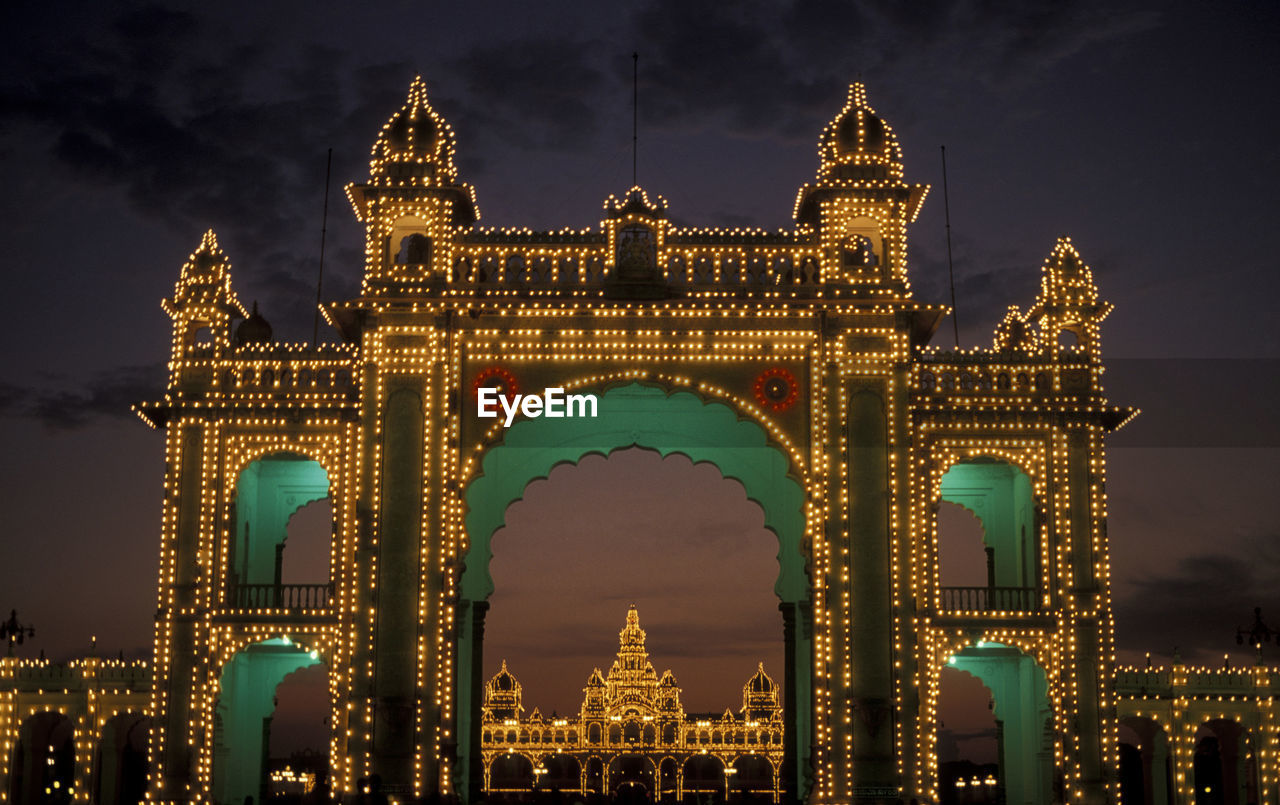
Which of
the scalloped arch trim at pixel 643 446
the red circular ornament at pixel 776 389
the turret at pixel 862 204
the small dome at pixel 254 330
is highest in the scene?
the turret at pixel 862 204

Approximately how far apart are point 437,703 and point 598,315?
8.20 metres

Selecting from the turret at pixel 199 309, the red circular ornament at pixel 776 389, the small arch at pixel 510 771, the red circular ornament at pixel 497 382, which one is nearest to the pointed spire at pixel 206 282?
the turret at pixel 199 309

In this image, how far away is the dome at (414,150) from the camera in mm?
30297

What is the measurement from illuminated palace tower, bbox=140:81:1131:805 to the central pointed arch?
106cm

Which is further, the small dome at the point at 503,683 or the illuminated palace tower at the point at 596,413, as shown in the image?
the small dome at the point at 503,683

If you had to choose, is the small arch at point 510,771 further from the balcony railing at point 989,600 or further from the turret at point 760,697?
the balcony railing at point 989,600

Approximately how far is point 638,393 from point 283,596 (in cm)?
847

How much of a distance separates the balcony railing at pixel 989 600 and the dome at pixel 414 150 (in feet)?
43.3

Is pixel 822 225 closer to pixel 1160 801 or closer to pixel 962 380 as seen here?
pixel 962 380

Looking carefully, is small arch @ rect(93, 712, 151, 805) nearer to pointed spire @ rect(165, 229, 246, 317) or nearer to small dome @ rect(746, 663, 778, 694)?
pointed spire @ rect(165, 229, 246, 317)

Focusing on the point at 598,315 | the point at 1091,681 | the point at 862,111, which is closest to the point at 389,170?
the point at 598,315

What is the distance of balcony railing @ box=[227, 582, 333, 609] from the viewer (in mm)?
29281

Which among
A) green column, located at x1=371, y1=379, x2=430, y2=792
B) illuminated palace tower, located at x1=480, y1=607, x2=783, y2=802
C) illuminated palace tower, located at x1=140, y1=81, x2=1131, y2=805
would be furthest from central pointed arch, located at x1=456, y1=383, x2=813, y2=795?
illuminated palace tower, located at x1=480, y1=607, x2=783, y2=802

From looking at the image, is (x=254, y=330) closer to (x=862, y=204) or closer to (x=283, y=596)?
(x=283, y=596)
